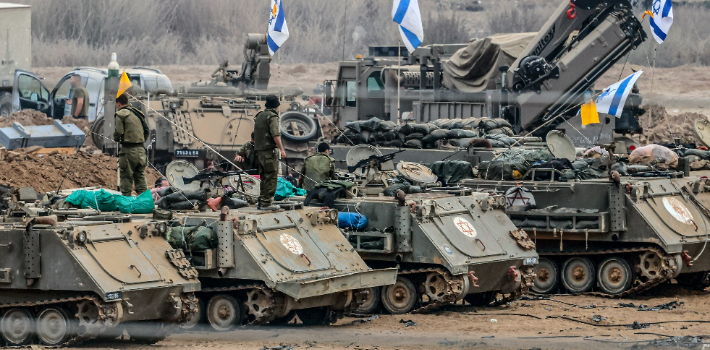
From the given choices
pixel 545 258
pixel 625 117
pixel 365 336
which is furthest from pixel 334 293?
pixel 625 117

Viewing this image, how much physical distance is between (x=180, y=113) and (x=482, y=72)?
6.59 metres

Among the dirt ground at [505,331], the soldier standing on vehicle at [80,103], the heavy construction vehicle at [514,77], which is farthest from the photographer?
the soldier standing on vehicle at [80,103]

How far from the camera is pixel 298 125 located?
25.6 metres

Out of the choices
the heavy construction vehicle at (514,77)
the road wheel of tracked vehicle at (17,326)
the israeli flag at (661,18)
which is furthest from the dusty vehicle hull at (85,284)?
the israeli flag at (661,18)

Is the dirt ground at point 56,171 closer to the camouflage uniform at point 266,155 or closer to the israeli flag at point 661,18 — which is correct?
the camouflage uniform at point 266,155

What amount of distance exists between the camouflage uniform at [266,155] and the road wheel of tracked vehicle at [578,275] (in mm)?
4823

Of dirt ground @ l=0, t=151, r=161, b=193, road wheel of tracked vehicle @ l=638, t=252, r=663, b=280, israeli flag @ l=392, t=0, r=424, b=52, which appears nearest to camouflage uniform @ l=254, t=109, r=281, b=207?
road wheel of tracked vehicle @ l=638, t=252, r=663, b=280

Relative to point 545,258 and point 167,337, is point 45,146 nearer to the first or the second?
point 545,258

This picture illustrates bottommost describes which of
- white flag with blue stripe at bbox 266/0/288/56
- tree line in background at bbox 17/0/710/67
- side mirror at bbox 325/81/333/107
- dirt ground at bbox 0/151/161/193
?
dirt ground at bbox 0/151/161/193

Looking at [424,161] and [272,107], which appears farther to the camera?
[424,161]

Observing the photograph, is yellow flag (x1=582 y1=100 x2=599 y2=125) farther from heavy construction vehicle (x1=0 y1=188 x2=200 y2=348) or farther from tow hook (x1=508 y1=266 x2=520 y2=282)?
heavy construction vehicle (x1=0 y1=188 x2=200 y2=348)

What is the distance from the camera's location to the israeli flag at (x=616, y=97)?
20984mm

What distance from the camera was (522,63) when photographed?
2489 centimetres

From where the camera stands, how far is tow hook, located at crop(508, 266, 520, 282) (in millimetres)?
15211
